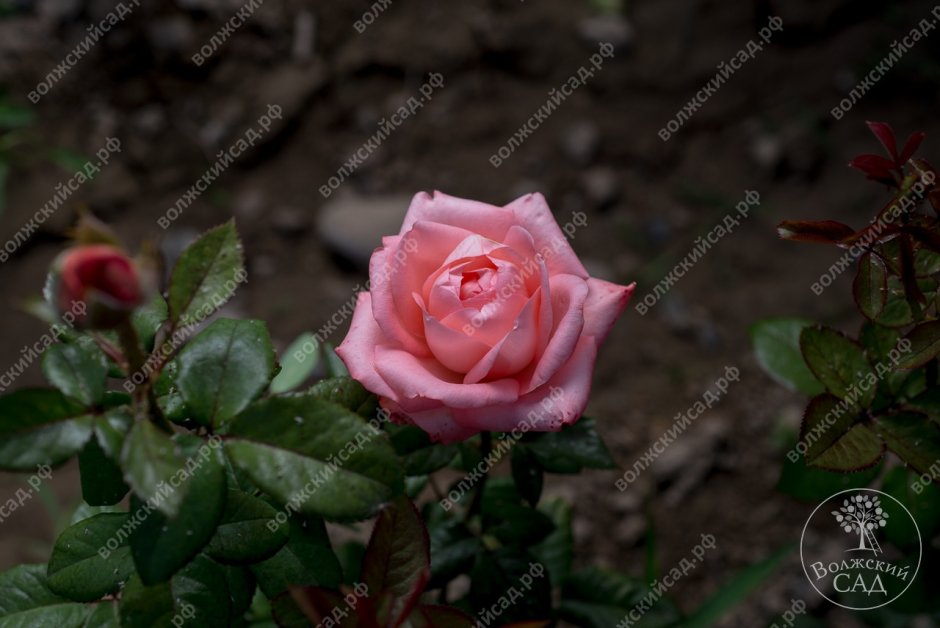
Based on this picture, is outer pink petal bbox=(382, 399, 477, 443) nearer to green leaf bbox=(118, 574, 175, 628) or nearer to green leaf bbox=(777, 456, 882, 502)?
green leaf bbox=(118, 574, 175, 628)

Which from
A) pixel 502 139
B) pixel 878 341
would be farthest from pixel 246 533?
pixel 502 139

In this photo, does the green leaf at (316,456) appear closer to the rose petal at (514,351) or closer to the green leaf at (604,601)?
the rose petal at (514,351)

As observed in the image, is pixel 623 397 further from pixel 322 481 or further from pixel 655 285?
pixel 322 481

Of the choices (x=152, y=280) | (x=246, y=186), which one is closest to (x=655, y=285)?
(x=246, y=186)

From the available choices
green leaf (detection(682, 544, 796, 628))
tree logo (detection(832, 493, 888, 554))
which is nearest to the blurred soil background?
green leaf (detection(682, 544, 796, 628))

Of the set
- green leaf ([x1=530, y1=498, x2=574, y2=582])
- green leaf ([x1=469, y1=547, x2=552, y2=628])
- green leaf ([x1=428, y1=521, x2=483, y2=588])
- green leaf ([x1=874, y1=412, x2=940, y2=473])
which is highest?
green leaf ([x1=874, y1=412, x2=940, y2=473])

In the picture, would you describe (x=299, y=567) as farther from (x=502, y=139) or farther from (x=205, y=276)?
(x=502, y=139)
